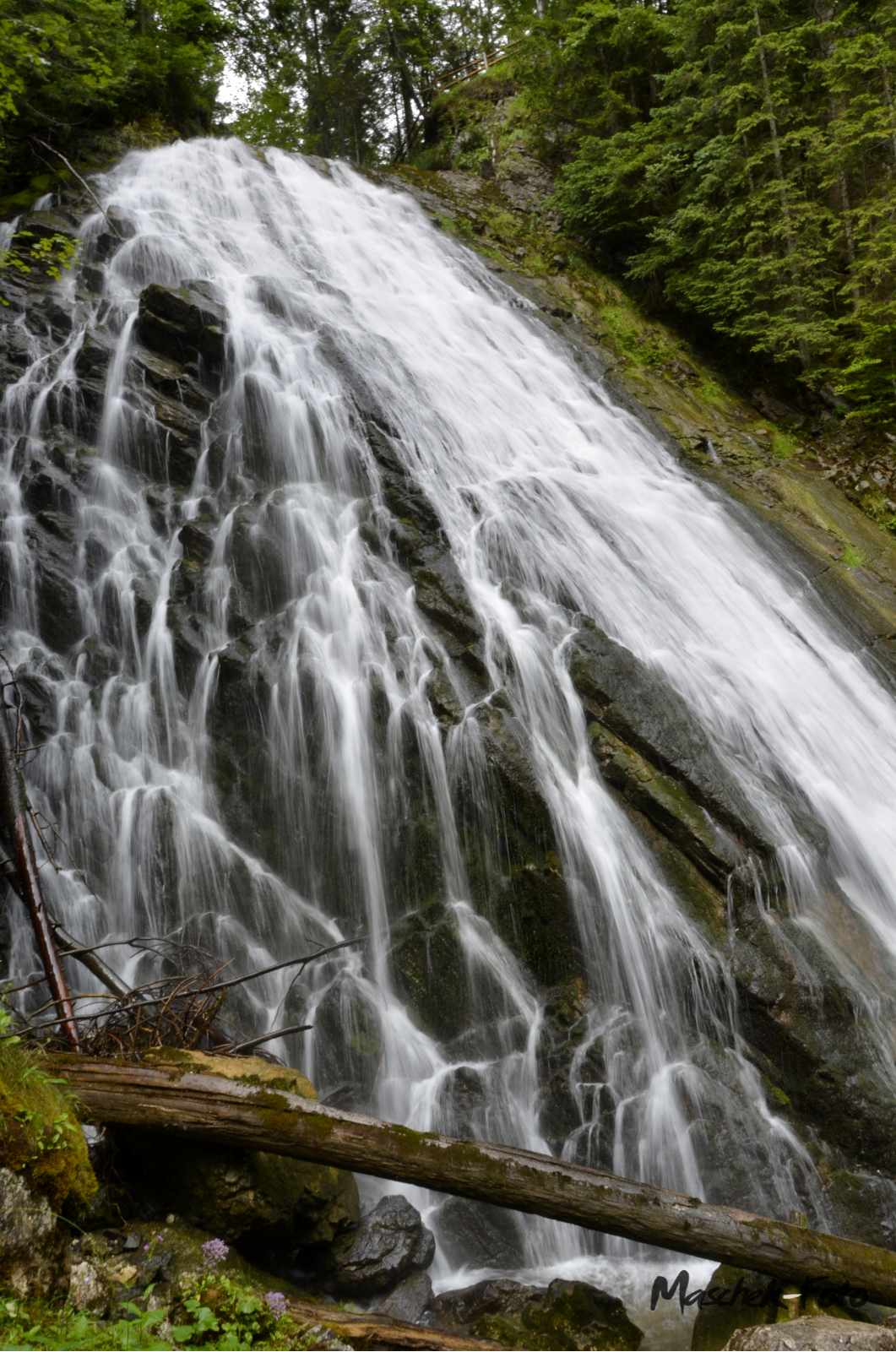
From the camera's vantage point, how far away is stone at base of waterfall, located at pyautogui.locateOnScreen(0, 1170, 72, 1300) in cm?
249

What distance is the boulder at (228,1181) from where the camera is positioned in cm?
368

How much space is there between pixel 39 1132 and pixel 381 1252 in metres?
2.23

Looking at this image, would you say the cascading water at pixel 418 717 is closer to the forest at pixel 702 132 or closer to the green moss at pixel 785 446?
the green moss at pixel 785 446

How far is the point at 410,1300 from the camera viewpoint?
160 inches

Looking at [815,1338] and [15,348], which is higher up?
[15,348]

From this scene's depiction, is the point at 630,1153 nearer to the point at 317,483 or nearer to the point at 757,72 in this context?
the point at 317,483

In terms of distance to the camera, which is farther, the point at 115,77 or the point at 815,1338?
the point at 115,77

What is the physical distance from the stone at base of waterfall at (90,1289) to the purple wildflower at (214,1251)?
48 cm

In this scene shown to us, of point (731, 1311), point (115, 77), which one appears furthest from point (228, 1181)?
point (115, 77)

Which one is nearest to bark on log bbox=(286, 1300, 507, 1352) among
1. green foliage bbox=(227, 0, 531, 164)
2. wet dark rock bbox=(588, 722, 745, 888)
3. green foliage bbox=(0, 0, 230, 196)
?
wet dark rock bbox=(588, 722, 745, 888)

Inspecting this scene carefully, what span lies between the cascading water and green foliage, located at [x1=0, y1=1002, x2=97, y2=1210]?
268 centimetres

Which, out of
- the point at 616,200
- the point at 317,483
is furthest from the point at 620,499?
the point at 616,200

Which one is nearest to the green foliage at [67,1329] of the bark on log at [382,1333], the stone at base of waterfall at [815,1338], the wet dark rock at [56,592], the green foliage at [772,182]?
the bark on log at [382,1333]

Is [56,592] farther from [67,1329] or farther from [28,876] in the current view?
[67,1329]
